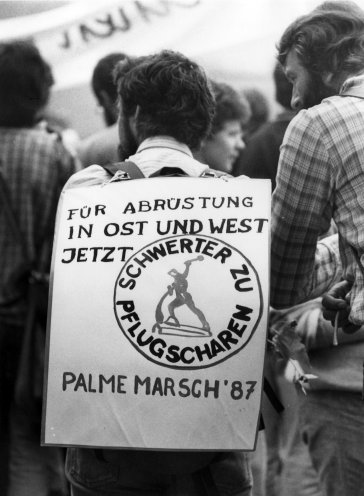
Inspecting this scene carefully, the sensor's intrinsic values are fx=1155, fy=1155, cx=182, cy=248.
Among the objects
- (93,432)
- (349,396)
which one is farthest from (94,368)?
(349,396)

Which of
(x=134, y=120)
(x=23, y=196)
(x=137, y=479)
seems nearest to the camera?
(x=137, y=479)

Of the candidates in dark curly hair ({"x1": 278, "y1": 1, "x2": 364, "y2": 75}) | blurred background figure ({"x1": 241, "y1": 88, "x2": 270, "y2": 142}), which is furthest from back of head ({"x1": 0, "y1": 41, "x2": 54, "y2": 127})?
dark curly hair ({"x1": 278, "y1": 1, "x2": 364, "y2": 75})

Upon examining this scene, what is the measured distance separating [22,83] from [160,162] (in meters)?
0.90

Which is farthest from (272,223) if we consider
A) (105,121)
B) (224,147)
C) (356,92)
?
(105,121)

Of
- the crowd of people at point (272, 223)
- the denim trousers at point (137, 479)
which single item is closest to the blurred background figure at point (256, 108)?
the crowd of people at point (272, 223)

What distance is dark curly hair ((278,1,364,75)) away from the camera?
9.80 ft

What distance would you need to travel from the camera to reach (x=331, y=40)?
299 centimetres

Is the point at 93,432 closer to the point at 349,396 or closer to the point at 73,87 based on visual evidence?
the point at 349,396

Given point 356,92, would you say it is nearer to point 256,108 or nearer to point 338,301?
point 338,301

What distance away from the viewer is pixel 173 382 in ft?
8.83

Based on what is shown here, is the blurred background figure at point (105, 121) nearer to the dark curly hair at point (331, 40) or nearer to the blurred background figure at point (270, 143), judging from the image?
the blurred background figure at point (270, 143)

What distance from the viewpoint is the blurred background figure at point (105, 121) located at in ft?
11.9

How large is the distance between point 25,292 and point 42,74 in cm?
69

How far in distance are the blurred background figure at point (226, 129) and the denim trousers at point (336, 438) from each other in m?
0.82
